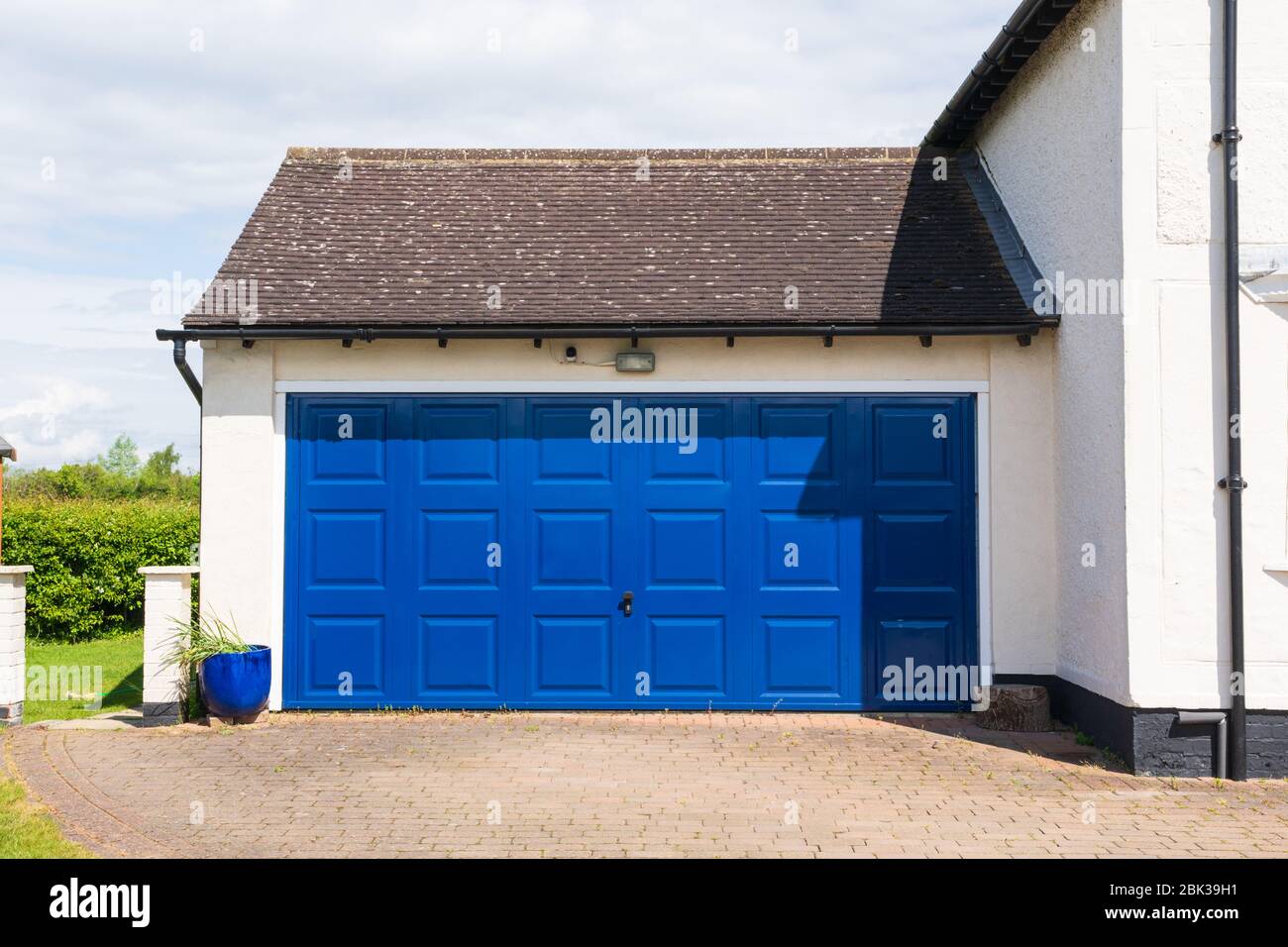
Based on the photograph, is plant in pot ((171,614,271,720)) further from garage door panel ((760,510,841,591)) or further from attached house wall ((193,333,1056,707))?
garage door panel ((760,510,841,591))

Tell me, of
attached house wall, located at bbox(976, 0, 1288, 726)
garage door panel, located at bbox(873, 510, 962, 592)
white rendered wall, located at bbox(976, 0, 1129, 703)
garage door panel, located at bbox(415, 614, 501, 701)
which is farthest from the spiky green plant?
attached house wall, located at bbox(976, 0, 1288, 726)

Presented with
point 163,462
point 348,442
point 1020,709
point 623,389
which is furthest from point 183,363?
point 163,462

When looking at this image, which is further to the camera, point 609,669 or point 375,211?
point 375,211

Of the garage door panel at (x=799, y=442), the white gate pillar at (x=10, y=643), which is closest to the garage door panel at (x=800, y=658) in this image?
the garage door panel at (x=799, y=442)

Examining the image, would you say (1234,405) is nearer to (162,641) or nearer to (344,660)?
(344,660)

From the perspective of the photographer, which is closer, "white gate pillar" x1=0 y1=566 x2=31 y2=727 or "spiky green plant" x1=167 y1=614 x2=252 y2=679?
"spiky green plant" x1=167 y1=614 x2=252 y2=679

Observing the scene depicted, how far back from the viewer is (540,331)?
9422 millimetres

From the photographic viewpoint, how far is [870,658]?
31.7 ft

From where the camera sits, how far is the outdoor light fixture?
964 cm

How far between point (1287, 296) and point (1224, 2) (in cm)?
204
